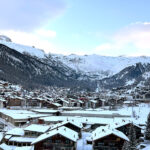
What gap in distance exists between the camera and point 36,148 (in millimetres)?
27359

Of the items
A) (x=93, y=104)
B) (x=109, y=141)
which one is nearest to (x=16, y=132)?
(x=109, y=141)

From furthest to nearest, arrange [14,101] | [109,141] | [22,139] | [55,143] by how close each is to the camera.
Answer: [14,101], [22,139], [109,141], [55,143]

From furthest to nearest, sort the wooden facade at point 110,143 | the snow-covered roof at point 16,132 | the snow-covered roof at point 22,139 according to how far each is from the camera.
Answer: the snow-covered roof at point 16,132
the snow-covered roof at point 22,139
the wooden facade at point 110,143

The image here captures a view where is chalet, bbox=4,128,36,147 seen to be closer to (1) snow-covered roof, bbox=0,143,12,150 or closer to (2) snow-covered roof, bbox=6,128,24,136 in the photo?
(2) snow-covered roof, bbox=6,128,24,136

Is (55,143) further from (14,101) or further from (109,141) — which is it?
(14,101)

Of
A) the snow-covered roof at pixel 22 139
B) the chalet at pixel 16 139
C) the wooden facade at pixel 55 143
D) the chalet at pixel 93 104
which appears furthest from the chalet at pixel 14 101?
the wooden facade at pixel 55 143

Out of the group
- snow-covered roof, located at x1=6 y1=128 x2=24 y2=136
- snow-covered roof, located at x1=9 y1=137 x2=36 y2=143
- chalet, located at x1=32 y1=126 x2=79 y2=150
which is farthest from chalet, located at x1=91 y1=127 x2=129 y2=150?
snow-covered roof, located at x1=6 y1=128 x2=24 y2=136

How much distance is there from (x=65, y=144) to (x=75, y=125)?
561 centimetres

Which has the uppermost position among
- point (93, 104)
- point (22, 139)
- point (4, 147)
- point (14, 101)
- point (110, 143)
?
point (14, 101)

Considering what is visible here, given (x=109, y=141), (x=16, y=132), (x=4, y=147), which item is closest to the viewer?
(x=109, y=141)

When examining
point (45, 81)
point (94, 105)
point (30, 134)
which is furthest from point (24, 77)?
point (30, 134)

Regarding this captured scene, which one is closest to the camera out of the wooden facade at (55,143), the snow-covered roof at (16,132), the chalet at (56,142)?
the chalet at (56,142)

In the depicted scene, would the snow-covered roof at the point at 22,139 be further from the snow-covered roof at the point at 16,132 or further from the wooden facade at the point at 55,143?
the wooden facade at the point at 55,143

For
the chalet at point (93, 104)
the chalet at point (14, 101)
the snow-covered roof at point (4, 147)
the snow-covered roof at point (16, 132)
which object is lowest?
the snow-covered roof at point (4, 147)
